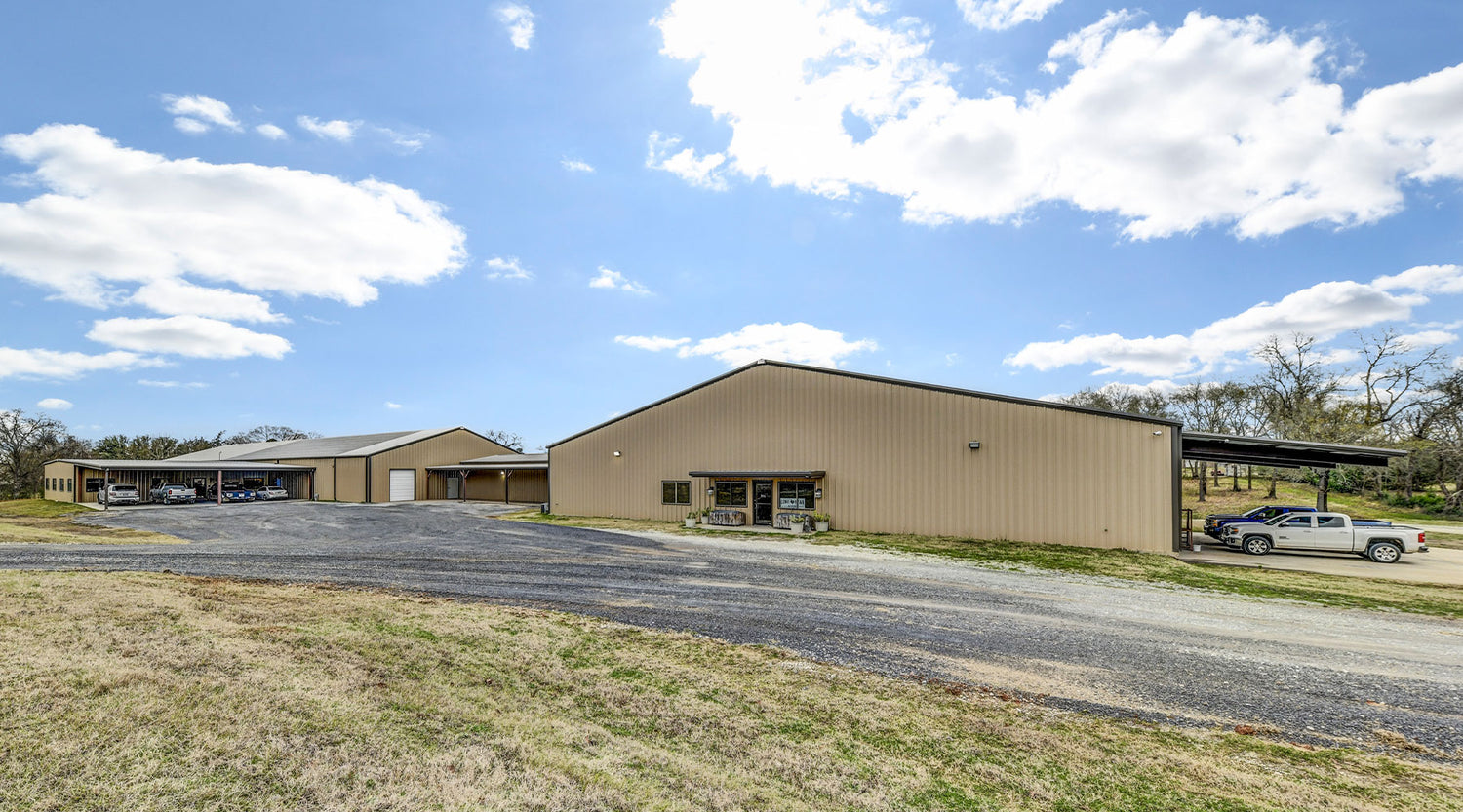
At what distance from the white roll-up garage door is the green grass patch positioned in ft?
90.9

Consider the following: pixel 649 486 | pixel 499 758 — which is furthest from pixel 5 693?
pixel 649 486

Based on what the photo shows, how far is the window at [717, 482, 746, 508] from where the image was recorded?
22766 mm

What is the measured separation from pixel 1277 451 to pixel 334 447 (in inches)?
2035

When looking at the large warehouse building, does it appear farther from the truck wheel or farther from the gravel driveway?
the truck wheel

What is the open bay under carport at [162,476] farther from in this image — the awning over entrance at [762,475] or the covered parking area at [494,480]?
the awning over entrance at [762,475]

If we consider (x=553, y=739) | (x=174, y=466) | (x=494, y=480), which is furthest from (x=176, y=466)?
(x=553, y=739)

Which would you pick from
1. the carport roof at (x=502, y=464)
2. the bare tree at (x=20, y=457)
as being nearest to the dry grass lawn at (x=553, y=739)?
the carport roof at (x=502, y=464)

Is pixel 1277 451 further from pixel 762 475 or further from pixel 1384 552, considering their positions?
pixel 762 475

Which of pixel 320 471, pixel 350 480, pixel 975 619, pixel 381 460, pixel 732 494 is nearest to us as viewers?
pixel 975 619

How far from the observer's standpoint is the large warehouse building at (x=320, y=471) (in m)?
34.9

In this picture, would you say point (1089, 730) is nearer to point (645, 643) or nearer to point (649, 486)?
point (645, 643)

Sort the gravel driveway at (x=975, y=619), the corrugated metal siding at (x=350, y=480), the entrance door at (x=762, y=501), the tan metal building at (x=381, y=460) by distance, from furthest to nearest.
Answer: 1. the tan metal building at (x=381, y=460)
2. the corrugated metal siding at (x=350, y=480)
3. the entrance door at (x=762, y=501)
4. the gravel driveway at (x=975, y=619)

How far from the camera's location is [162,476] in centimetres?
3644

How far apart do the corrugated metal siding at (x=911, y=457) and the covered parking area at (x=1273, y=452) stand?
4.59ft
